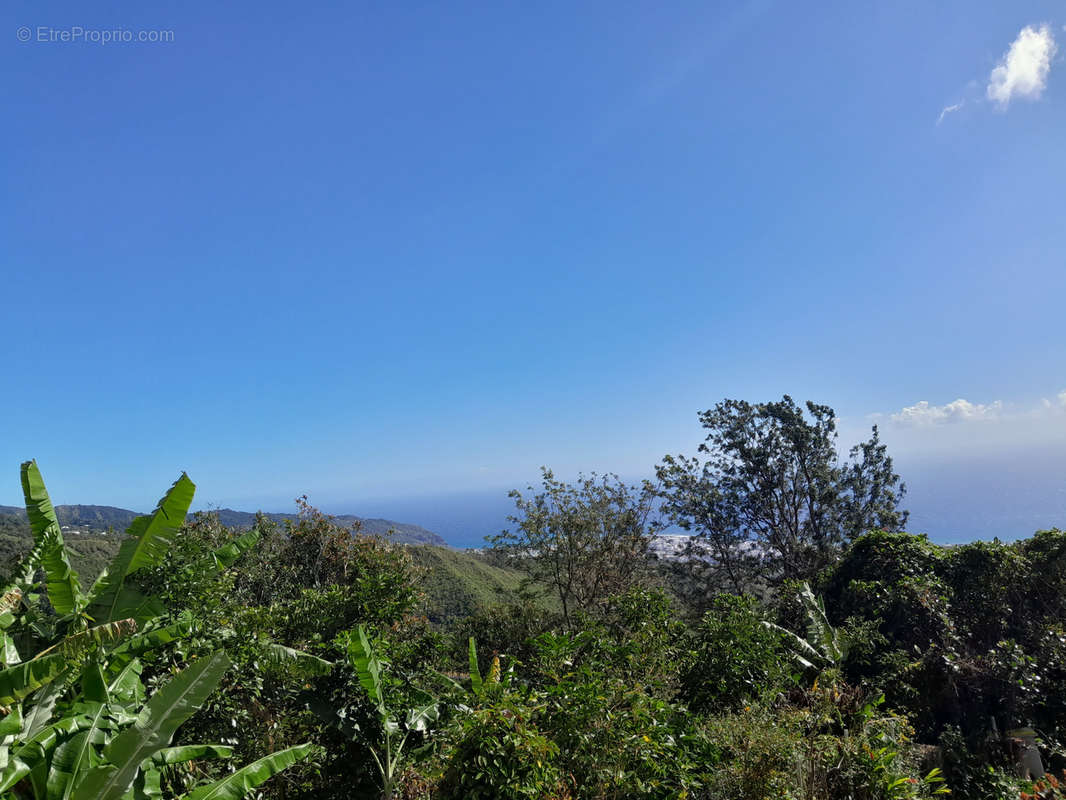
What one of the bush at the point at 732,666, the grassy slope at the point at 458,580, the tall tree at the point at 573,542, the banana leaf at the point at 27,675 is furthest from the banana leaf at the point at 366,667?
the grassy slope at the point at 458,580

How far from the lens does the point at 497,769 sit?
3.66m

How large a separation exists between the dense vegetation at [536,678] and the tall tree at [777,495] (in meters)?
5.44

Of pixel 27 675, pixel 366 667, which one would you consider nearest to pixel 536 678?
pixel 366 667

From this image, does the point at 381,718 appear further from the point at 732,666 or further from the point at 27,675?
A: the point at 732,666

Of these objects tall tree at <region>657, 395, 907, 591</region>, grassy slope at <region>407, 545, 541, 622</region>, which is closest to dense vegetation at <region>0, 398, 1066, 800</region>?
tall tree at <region>657, 395, 907, 591</region>

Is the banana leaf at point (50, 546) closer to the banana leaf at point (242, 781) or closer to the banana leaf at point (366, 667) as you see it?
the banana leaf at point (242, 781)

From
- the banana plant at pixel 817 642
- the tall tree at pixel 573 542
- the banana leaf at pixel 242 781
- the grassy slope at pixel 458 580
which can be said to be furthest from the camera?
the grassy slope at pixel 458 580

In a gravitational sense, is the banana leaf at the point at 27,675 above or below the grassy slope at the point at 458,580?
above

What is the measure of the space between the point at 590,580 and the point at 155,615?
1067cm

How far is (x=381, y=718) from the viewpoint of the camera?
5062mm

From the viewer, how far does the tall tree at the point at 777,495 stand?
764 inches

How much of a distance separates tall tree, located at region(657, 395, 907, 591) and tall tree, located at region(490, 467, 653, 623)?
18.3ft

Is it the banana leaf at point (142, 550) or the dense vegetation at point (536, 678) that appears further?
the banana leaf at point (142, 550)

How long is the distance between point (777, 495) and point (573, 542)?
34.4ft
